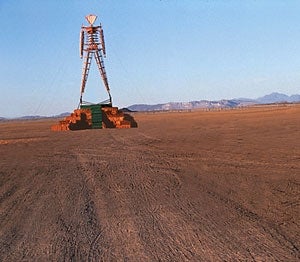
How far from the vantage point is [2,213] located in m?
8.84

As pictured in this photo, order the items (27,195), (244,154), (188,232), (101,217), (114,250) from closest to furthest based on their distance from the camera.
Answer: (114,250) → (188,232) → (101,217) → (27,195) → (244,154)

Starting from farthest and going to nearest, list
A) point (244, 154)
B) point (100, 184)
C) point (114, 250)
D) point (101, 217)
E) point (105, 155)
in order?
point (105, 155)
point (244, 154)
point (100, 184)
point (101, 217)
point (114, 250)

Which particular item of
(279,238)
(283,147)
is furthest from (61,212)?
(283,147)

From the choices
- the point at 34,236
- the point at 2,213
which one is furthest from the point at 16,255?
the point at 2,213

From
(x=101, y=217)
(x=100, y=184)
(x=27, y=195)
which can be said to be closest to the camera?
(x=101, y=217)

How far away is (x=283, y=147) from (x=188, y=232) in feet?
40.2

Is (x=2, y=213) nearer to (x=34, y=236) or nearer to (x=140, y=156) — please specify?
(x=34, y=236)

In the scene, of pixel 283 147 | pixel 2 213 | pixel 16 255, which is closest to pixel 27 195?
pixel 2 213

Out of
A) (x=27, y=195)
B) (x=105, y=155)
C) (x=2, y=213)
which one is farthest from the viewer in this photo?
(x=105, y=155)

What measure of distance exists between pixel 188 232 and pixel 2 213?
381 cm

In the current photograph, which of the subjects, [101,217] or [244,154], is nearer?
[101,217]

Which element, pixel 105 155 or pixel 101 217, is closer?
pixel 101 217

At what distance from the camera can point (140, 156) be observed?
1722cm

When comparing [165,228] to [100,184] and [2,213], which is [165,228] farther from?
[100,184]
